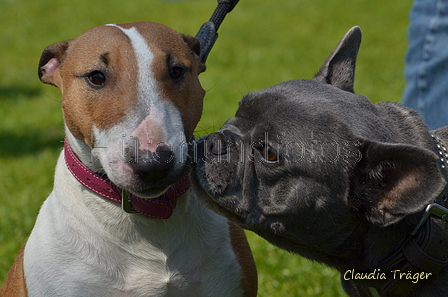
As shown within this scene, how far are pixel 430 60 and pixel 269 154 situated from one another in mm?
1985

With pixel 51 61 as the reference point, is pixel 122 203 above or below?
below

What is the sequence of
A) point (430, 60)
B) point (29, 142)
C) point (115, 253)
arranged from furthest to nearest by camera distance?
point (29, 142) → point (430, 60) → point (115, 253)

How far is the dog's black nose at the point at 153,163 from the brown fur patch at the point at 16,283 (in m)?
1.13

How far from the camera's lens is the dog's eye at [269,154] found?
3.09 metres

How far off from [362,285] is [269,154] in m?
0.96

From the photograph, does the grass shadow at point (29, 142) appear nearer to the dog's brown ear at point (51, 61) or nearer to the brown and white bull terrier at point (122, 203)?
the dog's brown ear at point (51, 61)

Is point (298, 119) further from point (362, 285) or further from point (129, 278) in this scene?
point (129, 278)

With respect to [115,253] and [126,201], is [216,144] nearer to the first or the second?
[126,201]

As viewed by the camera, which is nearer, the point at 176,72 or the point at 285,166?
the point at 285,166

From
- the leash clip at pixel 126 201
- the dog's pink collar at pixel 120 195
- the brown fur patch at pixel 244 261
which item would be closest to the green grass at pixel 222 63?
the brown fur patch at pixel 244 261

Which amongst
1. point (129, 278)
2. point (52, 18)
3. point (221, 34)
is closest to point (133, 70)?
point (129, 278)

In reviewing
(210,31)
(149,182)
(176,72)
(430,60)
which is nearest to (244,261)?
(149,182)

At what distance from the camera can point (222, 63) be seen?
12219mm

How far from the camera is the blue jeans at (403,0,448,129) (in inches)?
169
